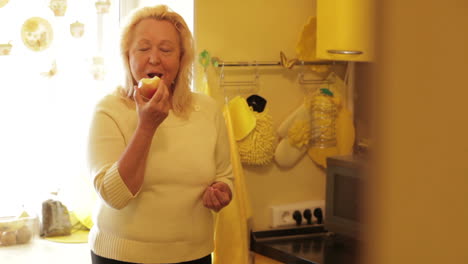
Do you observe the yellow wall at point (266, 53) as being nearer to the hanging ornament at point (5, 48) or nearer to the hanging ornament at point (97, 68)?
the hanging ornament at point (97, 68)

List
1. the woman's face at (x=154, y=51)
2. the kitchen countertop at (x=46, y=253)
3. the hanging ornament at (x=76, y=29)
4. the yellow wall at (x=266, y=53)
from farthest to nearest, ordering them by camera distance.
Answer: the hanging ornament at (x=76, y=29) → the yellow wall at (x=266, y=53) → the kitchen countertop at (x=46, y=253) → the woman's face at (x=154, y=51)

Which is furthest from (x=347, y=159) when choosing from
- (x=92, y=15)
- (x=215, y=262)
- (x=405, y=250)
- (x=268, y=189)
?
(x=405, y=250)

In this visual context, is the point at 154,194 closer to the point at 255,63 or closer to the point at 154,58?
the point at 154,58

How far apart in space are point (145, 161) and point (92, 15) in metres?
1.31

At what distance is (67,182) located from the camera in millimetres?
2473

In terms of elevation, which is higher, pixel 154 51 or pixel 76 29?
pixel 76 29

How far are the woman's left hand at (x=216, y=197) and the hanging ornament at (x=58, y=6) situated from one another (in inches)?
48.0

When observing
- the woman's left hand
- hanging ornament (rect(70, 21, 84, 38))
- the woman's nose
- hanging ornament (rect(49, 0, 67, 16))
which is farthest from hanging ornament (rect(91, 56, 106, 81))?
the woman's left hand

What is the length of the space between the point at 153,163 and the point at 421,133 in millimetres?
1383

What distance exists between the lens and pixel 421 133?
136 mm

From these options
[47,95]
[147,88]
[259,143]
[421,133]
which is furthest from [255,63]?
[421,133]

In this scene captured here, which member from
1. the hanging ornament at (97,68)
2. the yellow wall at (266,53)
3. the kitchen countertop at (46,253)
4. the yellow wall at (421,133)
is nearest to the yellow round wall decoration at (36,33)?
the hanging ornament at (97,68)

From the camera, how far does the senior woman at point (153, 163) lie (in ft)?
4.60

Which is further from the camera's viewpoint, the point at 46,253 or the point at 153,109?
the point at 46,253
